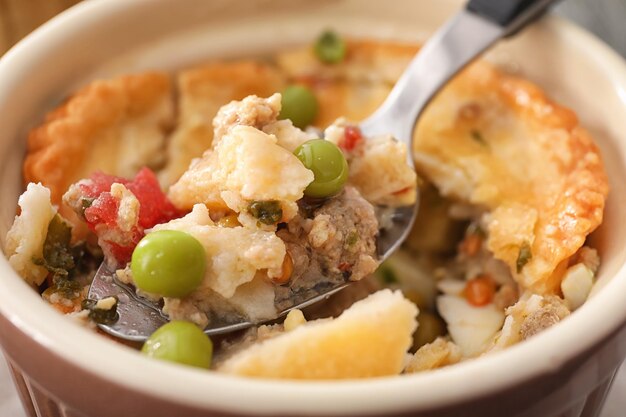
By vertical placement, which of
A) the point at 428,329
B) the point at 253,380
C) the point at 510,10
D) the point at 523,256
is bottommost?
the point at 428,329

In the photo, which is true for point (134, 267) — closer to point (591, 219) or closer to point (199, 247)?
point (199, 247)

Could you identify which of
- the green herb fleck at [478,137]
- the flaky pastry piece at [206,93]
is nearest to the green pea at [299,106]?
the flaky pastry piece at [206,93]

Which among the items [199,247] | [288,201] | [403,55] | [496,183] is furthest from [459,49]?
[199,247]

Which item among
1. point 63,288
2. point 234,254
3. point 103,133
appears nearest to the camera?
point 234,254

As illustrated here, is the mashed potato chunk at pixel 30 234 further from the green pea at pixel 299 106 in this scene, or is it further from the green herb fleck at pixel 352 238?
the green pea at pixel 299 106

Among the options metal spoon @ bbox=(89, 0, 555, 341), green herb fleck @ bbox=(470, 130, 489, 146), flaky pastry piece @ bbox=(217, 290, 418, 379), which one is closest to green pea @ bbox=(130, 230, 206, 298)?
flaky pastry piece @ bbox=(217, 290, 418, 379)

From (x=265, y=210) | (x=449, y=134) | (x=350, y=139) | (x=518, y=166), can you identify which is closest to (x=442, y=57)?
(x=449, y=134)

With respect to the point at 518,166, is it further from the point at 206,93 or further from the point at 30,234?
the point at 30,234
